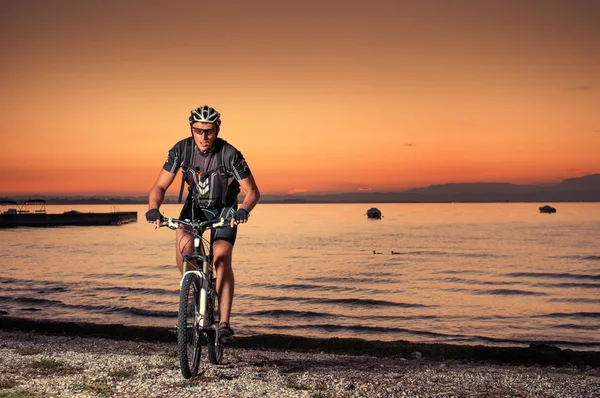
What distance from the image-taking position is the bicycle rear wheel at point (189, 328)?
6855 mm

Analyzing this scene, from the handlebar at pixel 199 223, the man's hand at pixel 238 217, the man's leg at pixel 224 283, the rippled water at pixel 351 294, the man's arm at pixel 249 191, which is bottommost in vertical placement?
the rippled water at pixel 351 294

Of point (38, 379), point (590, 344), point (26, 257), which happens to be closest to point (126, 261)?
point (26, 257)

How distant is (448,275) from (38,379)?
3265 centimetres

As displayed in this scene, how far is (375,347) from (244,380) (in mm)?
5896

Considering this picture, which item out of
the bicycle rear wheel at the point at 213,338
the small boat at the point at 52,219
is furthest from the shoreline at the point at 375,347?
the small boat at the point at 52,219

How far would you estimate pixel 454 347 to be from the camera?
502 inches

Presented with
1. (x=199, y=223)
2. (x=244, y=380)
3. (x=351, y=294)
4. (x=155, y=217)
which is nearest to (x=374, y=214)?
(x=351, y=294)

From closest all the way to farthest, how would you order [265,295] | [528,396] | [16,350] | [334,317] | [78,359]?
[528,396]
[78,359]
[16,350]
[334,317]
[265,295]

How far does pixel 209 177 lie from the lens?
287 inches

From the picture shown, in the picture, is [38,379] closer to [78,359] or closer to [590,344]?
[78,359]

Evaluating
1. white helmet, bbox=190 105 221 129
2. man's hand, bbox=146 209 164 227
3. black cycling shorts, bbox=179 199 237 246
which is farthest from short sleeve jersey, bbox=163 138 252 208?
man's hand, bbox=146 209 164 227

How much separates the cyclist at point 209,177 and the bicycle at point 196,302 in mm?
184

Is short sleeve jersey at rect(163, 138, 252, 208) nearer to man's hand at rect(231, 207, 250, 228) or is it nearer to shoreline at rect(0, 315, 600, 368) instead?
man's hand at rect(231, 207, 250, 228)

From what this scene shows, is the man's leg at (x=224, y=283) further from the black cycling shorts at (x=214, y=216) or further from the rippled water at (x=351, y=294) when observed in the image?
the rippled water at (x=351, y=294)
